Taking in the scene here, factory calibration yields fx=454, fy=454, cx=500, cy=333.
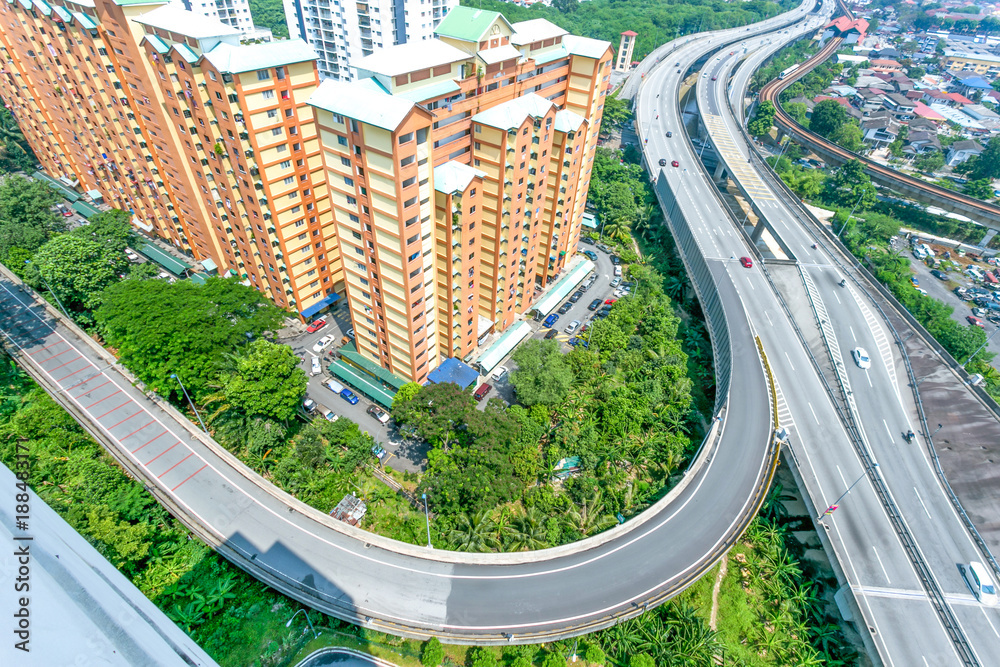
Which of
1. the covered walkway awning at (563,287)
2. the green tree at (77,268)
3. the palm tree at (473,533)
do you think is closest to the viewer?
the palm tree at (473,533)

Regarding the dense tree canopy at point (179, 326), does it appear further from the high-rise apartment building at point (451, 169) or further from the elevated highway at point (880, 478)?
the elevated highway at point (880, 478)

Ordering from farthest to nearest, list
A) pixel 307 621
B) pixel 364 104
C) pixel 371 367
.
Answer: pixel 371 367, pixel 307 621, pixel 364 104

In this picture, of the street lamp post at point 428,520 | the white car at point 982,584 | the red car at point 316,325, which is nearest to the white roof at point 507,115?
the red car at point 316,325

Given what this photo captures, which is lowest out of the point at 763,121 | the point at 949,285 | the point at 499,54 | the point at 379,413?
the point at 949,285

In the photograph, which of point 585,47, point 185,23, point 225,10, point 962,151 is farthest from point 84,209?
point 962,151

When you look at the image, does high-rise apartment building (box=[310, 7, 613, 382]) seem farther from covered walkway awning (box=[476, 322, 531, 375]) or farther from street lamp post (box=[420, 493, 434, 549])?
street lamp post (box=[420, 493, 434, 549])

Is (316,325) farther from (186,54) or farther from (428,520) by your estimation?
(428,520)

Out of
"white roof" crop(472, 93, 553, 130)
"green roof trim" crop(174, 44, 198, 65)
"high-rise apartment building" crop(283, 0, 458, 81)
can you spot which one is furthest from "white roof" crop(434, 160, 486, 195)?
"high-rise apartment building" crop(283, 0, 458, 81)
